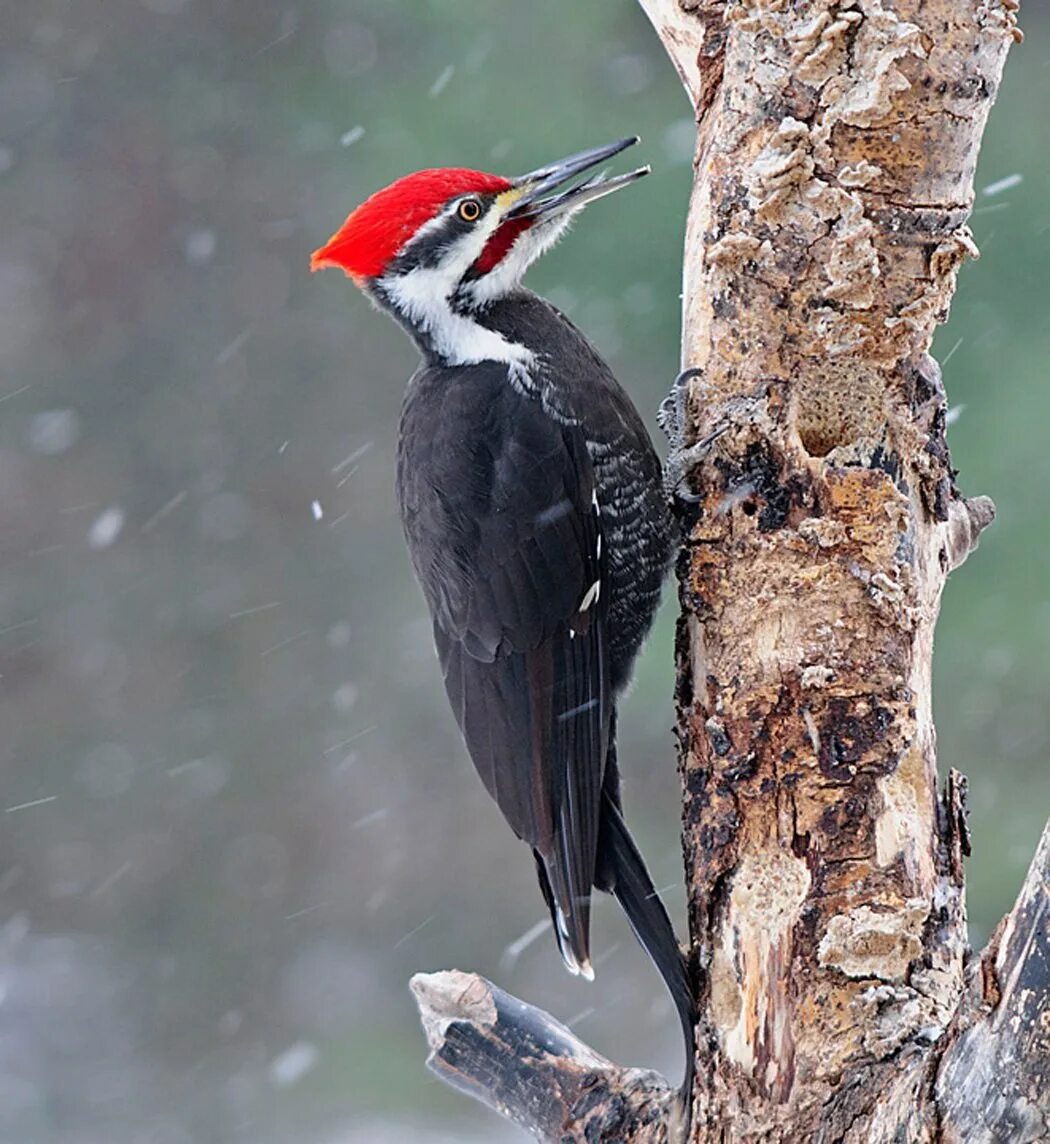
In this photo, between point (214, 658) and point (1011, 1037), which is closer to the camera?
point (1011, 1037)

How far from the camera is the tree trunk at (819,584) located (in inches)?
76.3

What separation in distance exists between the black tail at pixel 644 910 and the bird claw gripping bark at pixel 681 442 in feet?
1.59

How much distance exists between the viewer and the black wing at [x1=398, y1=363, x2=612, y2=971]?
2.30m

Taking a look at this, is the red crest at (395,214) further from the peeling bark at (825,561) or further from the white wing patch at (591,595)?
the white wing patch at (591,595)

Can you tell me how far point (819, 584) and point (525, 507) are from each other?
1.78 feet

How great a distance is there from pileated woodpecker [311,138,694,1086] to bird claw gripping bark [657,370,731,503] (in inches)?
3.8

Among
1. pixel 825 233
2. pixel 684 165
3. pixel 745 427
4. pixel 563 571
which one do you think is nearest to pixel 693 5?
pixel 825 233

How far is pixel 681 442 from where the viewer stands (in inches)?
88.2

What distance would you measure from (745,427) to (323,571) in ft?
15.2

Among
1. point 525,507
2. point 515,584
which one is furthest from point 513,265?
point 515,584

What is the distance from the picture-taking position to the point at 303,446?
6.54 metres

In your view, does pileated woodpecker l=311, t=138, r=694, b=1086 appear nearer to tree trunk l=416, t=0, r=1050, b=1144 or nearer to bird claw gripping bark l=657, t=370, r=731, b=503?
bird claw gripping bark l=657, t=370, r=731, b=503

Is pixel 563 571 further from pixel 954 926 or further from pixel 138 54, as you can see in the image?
pixel 138 54

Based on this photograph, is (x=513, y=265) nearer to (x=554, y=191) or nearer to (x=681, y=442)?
(x=554, y=191)
